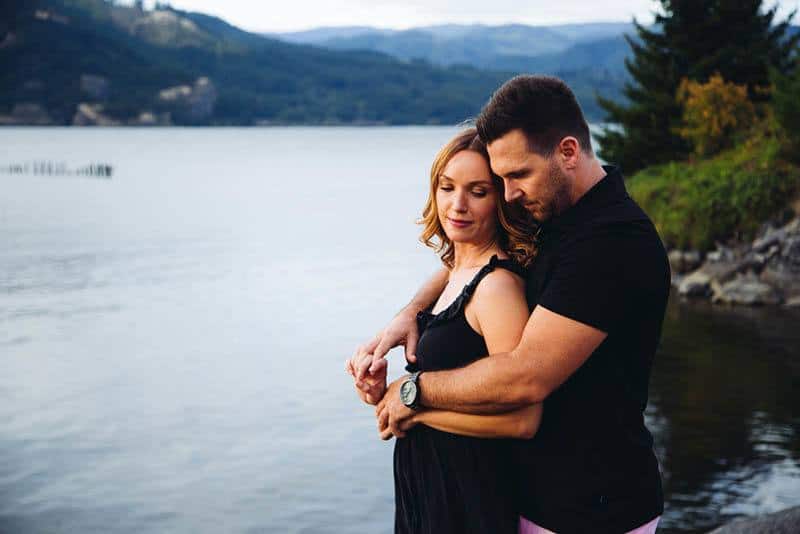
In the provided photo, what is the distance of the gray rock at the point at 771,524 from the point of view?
244 inches

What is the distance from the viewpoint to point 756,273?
2611cm

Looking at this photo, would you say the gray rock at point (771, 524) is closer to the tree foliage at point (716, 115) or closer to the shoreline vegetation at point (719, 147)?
the shoreline vegetation at point (719, 147)

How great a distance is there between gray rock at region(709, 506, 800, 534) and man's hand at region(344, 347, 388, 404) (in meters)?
3.52

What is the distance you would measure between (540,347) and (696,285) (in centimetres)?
2476

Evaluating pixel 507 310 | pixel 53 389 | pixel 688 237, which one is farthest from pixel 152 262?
pixel 507 310

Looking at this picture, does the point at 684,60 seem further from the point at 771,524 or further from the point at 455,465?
the point at 455,465

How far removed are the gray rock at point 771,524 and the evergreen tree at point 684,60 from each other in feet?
93.3

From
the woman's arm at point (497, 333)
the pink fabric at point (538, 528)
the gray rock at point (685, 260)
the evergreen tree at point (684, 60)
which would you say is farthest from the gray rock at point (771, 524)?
the evergreen tree at point (684, 60)

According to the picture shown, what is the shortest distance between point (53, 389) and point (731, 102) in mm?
22314

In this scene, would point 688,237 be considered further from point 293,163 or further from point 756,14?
point 293,163

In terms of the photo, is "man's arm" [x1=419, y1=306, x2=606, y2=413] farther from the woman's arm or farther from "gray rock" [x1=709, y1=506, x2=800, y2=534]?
"gray rock" [x1=709, y1=506, x2=800, y2=534]

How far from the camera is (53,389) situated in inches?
854

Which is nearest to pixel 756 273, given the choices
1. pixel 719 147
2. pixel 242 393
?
pixel 719 147

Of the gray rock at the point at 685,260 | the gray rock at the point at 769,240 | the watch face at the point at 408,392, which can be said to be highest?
the watch face at the point at 408,392
